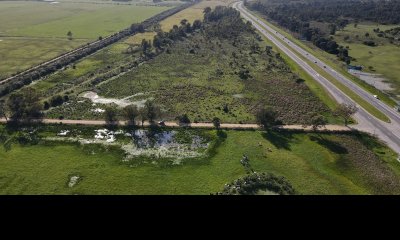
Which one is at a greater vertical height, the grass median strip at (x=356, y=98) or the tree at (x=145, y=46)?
the tree at (x=145, y=46)

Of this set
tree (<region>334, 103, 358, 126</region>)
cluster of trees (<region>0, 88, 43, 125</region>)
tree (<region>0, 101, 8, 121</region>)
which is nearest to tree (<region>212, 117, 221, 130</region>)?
tree (<region>334, 103, 358, 126</region>)

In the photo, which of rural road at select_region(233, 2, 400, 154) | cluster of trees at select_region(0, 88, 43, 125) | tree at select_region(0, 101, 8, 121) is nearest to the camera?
rural road at select_region(233, 2, 400, 154)

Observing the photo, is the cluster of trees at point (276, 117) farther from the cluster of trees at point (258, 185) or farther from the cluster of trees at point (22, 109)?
the cluster of trees at point (22, 109)

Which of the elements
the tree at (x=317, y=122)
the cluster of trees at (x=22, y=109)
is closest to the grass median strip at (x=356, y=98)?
the tree at (x=317, y=122)

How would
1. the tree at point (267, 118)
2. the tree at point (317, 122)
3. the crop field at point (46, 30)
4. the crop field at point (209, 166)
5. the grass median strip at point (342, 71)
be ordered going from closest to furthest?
the crop field at point (209, 166)
the tree at point (317, 122)
the tree at point (267, 118)
the grass median strip at point (342, 71)
the crop field at point (46, 30)

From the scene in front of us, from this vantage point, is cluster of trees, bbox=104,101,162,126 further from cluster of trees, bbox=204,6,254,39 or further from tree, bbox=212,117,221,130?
cluster of trees, bbox=204,6,254,39
